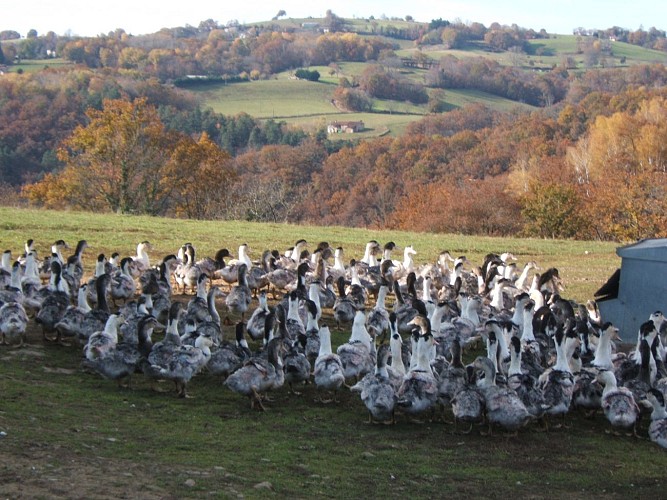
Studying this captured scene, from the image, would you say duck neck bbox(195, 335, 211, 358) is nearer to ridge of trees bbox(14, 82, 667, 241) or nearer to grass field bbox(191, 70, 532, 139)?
ridge of trees bbox(14, 82, 667, 241)

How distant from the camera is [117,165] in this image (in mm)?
56781

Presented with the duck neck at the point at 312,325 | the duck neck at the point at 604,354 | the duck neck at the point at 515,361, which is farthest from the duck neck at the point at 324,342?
A: the duck neck at the point at 604,354

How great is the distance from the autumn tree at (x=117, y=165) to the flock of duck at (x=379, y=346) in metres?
34.1

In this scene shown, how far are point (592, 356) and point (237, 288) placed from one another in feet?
26.9

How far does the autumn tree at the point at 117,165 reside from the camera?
5647 centimetres

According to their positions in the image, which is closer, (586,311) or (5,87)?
(586,311)

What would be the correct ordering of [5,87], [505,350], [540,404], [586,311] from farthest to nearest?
[5,87]
[586,311]
[505,350]
[540,404]

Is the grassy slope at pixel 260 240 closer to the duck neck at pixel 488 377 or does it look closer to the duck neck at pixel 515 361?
the duck neck at pixel 515 361

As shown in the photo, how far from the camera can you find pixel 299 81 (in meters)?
152

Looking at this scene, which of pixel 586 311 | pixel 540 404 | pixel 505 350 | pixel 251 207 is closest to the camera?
pixel 540 404

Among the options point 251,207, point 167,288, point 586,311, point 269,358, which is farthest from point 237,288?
point 251,207

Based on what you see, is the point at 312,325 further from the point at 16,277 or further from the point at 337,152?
the point at 337,152

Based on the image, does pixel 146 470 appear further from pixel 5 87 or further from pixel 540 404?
pixel 5 87

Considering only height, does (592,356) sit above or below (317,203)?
above
